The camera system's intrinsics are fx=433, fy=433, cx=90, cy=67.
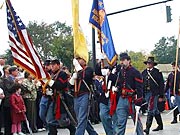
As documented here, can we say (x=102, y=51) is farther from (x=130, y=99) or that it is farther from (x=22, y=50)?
(x=22, y=50)

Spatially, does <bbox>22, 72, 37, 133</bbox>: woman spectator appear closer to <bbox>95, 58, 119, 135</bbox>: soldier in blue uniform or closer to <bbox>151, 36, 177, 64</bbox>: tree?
<bbox>95, 58, 119, 135</bbox>: soldier in blue uniform

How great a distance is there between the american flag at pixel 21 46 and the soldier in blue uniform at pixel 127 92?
4.94 feet

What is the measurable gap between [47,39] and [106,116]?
5811cm

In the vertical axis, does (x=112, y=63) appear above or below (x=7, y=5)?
below

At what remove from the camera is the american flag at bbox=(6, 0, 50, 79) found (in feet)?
25.9

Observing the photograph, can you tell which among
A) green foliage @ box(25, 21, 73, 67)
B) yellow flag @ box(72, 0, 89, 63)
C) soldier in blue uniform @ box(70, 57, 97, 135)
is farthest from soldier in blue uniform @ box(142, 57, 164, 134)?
green foliage @ box(25, 21, 73, 67)

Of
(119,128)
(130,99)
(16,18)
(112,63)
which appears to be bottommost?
(119,128)

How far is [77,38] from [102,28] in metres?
1.03

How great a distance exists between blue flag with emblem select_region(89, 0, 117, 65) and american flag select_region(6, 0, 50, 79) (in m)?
1.58

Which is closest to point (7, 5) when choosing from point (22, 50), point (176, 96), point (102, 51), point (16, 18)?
point (16, 18)

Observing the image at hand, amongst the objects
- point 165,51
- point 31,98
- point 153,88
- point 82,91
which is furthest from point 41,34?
point 82,91

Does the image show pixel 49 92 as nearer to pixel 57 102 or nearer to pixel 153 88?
pixel 57 102

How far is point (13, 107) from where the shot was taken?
10250 mm

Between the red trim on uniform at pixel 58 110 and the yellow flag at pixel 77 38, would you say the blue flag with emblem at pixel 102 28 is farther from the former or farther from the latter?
the red trim on uniform at pixel 58 110
